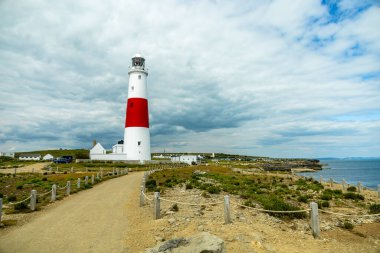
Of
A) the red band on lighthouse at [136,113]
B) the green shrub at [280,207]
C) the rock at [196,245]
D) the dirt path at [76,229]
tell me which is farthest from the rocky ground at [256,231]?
the red band on lighthouse at [136,113]

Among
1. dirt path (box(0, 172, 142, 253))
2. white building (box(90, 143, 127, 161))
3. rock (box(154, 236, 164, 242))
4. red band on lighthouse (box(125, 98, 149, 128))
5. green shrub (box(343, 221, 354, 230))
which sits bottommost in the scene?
green shrub (box(343, 221, 354, 230))

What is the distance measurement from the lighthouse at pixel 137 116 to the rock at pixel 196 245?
127 feet

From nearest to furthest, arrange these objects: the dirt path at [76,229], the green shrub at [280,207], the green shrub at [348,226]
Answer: the dirt path at [76,229] → the green shrub at [348,226] → the green shrub at [280,207]

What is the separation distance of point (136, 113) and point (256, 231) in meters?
37.4

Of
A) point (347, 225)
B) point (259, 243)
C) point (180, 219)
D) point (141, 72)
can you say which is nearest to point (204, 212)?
point (180, 219)

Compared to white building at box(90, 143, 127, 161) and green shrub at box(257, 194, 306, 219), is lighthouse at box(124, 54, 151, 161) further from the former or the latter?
green shrub at box(257, 194, 306, 219)

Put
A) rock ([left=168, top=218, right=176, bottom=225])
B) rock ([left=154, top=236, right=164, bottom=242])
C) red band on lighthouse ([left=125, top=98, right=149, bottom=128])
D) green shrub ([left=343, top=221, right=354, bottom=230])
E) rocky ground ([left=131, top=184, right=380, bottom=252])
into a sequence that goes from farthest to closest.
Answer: red band on lighthouse ([left=125, top=98, right=149, bottom=128]) → green shrub ([left=343, top=221, right=354, bottom=230]) → rock ([left=168, top=218, right=176, bottom=225]) → rock ([left=154, top=236, right=164, bottom=242]) → rocky ground ([left=131, top=184, right=380, bottom=252])

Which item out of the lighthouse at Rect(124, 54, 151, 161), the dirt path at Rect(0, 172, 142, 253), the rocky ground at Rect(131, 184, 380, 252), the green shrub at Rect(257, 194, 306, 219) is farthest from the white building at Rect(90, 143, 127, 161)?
the rocky ground at Rect(131, 184, 380, 252)

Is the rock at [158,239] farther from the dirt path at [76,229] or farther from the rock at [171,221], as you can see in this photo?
the rock at [171,221]

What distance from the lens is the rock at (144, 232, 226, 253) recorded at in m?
7.30

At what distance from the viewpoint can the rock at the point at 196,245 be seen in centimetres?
730

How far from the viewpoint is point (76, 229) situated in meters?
11.0

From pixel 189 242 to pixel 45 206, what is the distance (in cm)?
1132

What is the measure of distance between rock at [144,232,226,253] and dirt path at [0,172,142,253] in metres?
A: 1.83
